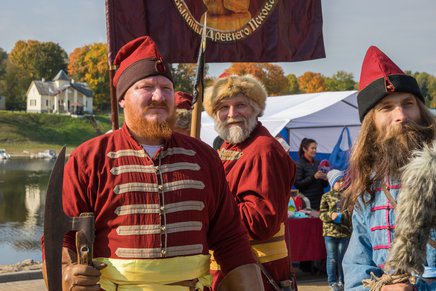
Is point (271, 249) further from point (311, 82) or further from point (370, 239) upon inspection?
point (311, 82)

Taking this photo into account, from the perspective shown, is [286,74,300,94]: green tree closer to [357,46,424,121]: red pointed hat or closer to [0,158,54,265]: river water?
[0,158,54,265]: river water

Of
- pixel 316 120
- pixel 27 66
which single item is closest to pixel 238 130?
pixel 316 120

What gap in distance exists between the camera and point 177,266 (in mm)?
2914

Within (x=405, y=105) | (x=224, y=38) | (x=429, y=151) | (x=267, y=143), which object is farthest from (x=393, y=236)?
(x=224, y=38)

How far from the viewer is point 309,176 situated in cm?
959

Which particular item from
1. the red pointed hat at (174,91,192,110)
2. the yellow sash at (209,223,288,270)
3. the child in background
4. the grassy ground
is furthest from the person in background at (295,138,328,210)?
the grassy ground

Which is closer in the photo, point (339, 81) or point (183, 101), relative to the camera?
point (183, 101)

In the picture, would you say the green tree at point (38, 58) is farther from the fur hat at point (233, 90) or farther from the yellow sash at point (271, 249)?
the yellow sash at point (271, 249)

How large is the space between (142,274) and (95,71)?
103 meters

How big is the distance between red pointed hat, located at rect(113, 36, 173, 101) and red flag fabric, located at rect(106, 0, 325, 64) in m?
1.40

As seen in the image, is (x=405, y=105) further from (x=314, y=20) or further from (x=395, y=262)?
(x=314, y=20)

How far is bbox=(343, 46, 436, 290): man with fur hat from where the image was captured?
2373mm

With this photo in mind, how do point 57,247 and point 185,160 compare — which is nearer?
point 57,247

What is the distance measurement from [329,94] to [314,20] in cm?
729
